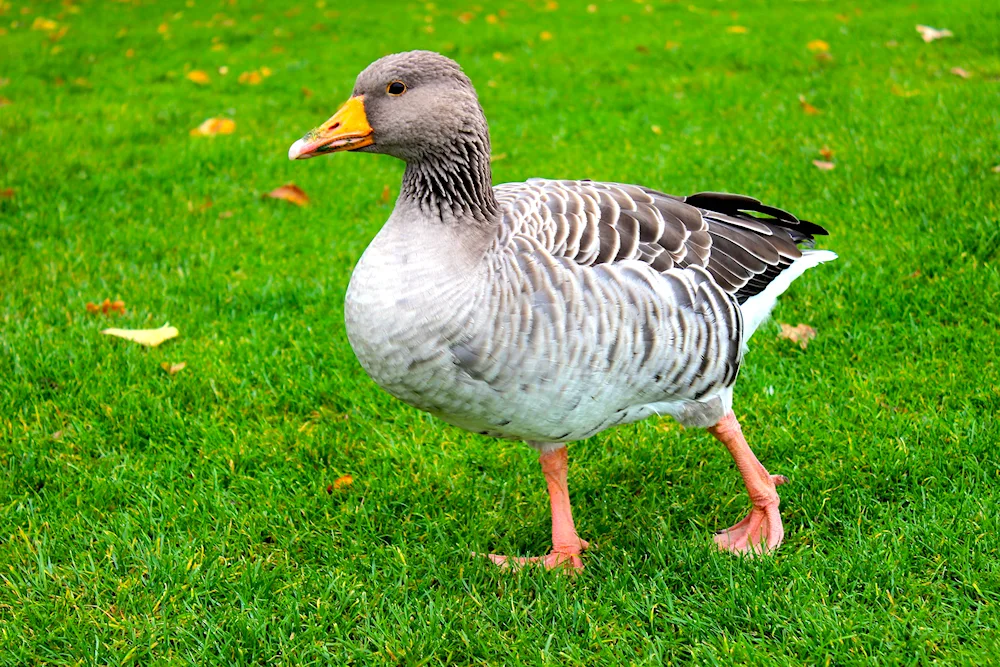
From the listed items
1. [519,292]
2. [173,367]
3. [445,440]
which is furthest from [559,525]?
[173,367]

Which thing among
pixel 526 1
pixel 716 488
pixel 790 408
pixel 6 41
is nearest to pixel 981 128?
pixel 790 408

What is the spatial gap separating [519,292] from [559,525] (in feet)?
3.38

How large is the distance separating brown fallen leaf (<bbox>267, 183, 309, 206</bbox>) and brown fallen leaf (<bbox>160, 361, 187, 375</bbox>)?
2.35 meters

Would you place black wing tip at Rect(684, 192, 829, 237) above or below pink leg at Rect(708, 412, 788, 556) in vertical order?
above

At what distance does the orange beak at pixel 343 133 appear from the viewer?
2.88m

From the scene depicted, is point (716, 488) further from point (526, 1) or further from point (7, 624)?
point (526, 1)

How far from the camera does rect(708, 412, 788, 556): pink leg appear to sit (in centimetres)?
329

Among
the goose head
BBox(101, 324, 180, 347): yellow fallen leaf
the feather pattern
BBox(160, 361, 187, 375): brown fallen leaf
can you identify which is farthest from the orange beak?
BBox(101, 324, 180, 347): yellow fallen leaf

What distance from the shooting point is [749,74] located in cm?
899

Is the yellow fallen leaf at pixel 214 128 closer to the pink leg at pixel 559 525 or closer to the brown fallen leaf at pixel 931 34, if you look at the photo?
the pink leg at pixel 559 525

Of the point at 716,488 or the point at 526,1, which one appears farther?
the point at 526,1

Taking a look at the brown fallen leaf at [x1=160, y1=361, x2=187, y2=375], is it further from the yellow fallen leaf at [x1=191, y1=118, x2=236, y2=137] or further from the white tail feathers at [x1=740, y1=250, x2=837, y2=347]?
the yellow fallen leaf at [x1=191, y1=118, x2=236, y2=137]

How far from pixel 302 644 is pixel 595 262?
158cm

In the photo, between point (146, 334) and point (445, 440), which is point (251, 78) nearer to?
point (146, 334)
